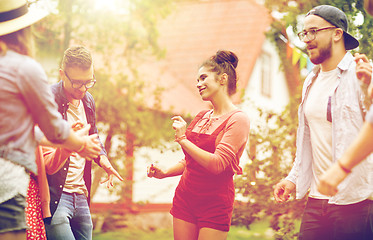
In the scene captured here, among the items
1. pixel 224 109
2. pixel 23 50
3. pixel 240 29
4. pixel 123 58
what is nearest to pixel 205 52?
pixel 240 29

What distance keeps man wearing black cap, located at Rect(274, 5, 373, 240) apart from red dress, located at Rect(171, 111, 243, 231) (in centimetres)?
42

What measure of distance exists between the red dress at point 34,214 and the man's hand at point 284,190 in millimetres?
1769

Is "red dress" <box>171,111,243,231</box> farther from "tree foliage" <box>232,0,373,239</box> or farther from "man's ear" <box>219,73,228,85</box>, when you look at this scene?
"tree foliage" <box>232,0,373,239</box>

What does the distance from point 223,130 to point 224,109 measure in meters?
0.25

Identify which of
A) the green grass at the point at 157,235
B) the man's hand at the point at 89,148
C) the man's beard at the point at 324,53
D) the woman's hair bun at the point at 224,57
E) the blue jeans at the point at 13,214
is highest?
the man's beard at the point at 324,53

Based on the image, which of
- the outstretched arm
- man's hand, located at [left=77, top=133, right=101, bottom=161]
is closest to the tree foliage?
the outstretched arm

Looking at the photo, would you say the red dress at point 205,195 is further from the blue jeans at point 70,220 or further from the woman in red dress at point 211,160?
the blue jeans at point 70,220

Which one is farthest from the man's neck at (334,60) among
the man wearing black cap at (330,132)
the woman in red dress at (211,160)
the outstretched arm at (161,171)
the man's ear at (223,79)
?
the outstretched arm at (161,171)

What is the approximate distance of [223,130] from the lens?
162 inches

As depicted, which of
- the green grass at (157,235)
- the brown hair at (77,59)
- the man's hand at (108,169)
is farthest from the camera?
the green grass at (157,235)

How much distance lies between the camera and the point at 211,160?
3887 mm

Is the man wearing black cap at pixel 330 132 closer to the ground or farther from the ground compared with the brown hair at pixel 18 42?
closer to the ground

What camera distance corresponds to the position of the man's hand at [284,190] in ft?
13.1

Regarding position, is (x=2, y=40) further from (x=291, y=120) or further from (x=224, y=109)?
(x=291, y=120)
